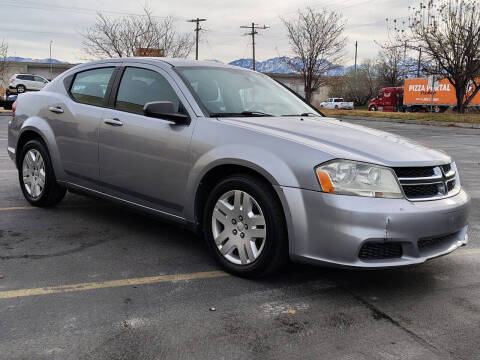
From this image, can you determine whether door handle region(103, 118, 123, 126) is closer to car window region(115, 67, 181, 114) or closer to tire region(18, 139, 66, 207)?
Answer: car window region(115, 67, 181, 114)

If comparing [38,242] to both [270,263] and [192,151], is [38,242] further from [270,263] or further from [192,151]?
[270,263]

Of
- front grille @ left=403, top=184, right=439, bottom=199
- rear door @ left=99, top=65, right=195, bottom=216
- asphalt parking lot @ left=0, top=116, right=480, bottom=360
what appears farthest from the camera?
rear door @ left=99, top=65, right=195, bottom=216

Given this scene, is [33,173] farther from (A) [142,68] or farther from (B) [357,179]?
(B) [357,179]

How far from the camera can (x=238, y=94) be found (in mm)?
4477

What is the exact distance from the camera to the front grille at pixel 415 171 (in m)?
3.31

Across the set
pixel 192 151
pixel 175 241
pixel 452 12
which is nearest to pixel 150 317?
pixel 192 151

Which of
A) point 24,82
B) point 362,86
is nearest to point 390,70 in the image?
point 362,86

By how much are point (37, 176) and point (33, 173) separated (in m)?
0.08

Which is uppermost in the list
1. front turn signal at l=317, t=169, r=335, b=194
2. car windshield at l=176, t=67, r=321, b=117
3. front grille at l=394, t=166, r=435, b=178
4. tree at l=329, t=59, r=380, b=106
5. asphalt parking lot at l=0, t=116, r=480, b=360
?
tree at l=329, t=59, r=380, b=106

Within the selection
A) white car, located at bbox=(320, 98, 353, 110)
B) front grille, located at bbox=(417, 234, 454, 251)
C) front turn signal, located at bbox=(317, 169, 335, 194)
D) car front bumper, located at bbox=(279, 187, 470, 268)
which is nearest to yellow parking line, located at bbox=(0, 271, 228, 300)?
car front bumper, located at bbox=(279, 187, 470, 268)

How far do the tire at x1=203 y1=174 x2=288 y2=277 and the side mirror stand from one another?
64 cm

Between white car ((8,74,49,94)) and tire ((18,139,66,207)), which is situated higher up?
white car ((8,74,49,94))

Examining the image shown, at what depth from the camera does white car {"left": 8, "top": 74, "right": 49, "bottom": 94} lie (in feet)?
125

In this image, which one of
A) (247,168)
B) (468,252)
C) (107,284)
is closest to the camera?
(107,284)
